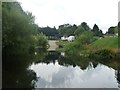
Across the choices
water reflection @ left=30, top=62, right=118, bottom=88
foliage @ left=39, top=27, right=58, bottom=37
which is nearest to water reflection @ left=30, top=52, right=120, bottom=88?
water reflection @ left=30, top=62, right=118, bottom=88

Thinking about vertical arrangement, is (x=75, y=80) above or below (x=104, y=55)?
below

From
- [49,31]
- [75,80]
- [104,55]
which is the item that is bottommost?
[75,80]

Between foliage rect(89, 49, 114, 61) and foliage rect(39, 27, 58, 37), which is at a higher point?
foliage rect(39, 27, 58, 37)

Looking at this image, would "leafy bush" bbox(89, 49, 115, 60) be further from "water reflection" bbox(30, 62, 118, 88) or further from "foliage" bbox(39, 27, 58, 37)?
"foliage" bbox(39, 27, 58, 37)

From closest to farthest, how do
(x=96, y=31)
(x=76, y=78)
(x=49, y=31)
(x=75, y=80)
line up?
(x=75, y=80)
(x=76, y=78)
(x=96, y=31)
(x=49, y=31)

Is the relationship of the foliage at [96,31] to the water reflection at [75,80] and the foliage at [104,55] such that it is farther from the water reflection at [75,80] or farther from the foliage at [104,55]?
the water reflection at [75,80]

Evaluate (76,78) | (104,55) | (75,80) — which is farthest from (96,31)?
(75,80)

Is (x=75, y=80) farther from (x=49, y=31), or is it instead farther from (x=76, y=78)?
(x=49, y=31)

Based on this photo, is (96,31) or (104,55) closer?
(104,55)

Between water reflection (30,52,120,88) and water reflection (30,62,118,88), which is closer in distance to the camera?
water reflection (30,62,118,88)

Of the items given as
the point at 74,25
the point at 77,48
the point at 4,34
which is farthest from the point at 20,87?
the point at 74,25

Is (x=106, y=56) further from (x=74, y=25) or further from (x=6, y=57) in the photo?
(x=74, y=25)

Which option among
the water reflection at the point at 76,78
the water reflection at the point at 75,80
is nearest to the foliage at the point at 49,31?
the water reflection at the point at 76,78

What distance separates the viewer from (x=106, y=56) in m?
51.2
